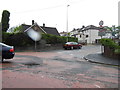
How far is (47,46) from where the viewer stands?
25.2 meters

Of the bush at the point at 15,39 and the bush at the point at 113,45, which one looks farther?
the bush at the point at 15,39

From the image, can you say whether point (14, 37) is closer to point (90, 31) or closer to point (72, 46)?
point (72, 46)

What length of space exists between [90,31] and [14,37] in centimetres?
4477

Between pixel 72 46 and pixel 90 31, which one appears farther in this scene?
pixel 90 31

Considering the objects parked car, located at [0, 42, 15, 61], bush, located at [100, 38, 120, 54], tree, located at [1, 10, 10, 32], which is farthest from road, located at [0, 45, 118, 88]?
tree, located at [1, 10, 10, 32]

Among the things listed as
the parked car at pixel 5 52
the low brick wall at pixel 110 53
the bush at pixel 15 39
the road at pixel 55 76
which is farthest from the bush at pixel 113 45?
the bush at pixel 15 39

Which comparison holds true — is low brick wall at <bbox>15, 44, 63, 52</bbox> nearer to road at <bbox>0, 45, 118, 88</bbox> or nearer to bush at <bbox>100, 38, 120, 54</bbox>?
bush at <bbox>100, 38, 120, 54</bbox>

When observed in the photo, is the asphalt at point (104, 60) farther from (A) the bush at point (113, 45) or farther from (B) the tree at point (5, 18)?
(B) the tree at point (5, 18)

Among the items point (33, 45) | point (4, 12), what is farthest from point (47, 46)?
point (4, 12)

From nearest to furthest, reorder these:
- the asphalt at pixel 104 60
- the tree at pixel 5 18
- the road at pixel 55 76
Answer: the road at pixel 55 76, the asphalt at pixel 104 60, the tree at pixel 5 18

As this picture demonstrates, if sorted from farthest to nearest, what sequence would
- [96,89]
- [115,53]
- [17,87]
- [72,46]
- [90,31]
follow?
[90,31] → [72,46] → [115,53] → [96,89] → [17,87]

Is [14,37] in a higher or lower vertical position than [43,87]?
higher

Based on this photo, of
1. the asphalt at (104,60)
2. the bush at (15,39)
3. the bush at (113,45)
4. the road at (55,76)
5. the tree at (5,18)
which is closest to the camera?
the road at (55,76)

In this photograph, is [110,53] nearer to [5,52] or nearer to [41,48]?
[5,52]
